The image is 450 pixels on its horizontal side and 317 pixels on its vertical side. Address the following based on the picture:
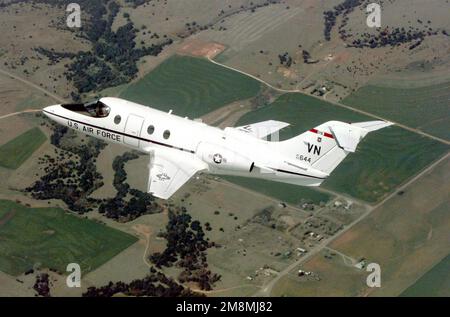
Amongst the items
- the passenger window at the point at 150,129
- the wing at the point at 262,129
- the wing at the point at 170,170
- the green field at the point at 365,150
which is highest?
the passenger window at the point at 150,129

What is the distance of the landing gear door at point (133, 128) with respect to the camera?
76.2 metres

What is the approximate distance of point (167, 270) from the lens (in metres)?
96.2

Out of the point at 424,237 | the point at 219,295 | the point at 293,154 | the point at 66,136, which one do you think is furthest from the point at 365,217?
the point at 66,136

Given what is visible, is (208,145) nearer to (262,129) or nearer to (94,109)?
(262,129)

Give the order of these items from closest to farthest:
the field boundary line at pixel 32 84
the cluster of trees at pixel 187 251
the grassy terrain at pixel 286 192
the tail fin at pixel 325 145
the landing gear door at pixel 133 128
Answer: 1. the tail fin at pixel 325 145
2. the landing gear door at pixel 133 128
3. the cluster of trees at pixel 187 251
4. the grassy terrain at pixel 286 192
5. the field boundary line at pixel 32 84

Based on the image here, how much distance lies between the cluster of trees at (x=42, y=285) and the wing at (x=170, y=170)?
2801cm

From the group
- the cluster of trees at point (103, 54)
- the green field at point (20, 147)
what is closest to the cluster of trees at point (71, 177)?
the green field at point (20, 147)

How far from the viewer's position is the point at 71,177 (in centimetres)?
11494

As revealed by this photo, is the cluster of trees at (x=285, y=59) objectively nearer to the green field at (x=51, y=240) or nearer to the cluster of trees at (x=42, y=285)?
Result: the green field at (x=51, y=240)

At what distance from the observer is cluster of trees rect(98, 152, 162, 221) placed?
106 m

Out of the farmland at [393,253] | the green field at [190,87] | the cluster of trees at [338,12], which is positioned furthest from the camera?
the cluster of trees at [338,12]

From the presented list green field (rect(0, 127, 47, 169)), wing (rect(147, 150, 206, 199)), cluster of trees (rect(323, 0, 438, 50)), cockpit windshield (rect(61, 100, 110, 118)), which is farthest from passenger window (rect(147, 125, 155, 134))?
cluster of trees (rect(323, 0, 438, 50))

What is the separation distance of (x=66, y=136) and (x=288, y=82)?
145ft
